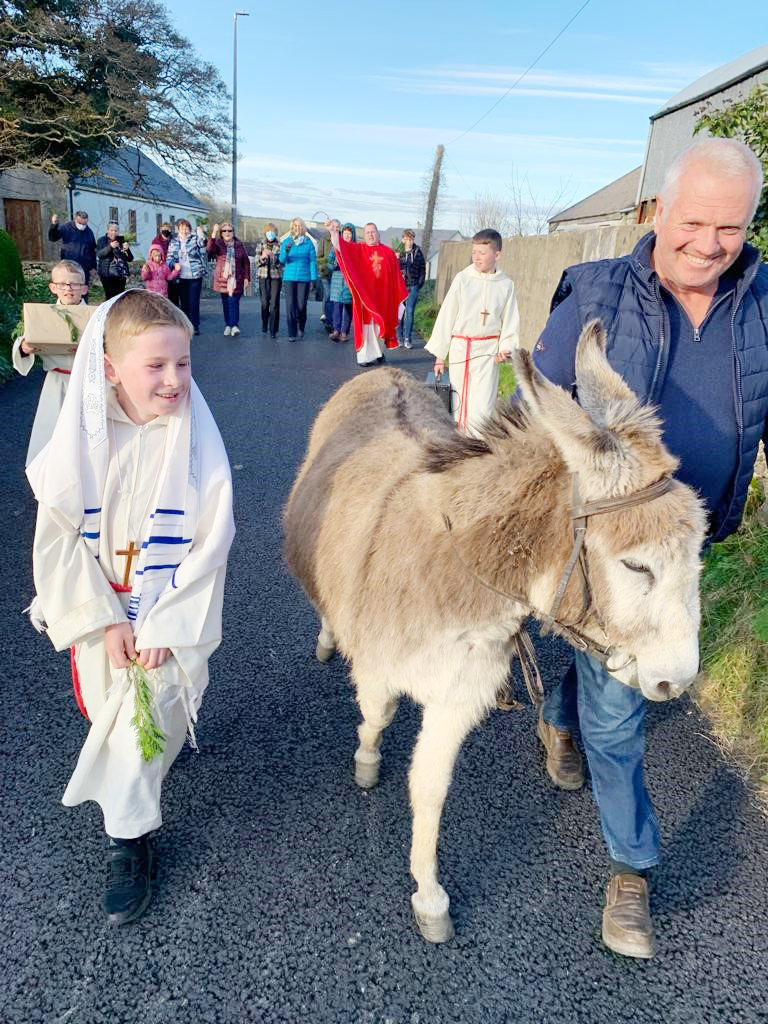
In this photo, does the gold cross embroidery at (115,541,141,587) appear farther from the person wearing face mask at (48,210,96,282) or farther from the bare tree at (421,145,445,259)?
the bare tree at (421,145,445,259)

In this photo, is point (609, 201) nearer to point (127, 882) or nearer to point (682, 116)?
point (682, 116)

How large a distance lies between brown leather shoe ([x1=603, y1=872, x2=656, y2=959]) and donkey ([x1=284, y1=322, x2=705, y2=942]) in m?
0.57

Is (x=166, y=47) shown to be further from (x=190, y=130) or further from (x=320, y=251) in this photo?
(x=320, y=251)

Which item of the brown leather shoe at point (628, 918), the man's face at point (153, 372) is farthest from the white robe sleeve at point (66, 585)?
the brown leather shoe at point (628, 918)

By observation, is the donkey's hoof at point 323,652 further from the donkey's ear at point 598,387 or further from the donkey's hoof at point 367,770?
the donkey's ear at point 598,387

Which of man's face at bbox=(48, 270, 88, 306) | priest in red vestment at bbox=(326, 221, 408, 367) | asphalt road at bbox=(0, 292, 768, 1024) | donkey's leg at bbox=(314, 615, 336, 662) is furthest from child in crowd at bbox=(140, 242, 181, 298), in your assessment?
donkey's leg at bbox=(314, 615, 336, 662)

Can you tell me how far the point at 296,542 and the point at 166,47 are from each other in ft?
76.0

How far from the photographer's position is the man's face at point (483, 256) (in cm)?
694

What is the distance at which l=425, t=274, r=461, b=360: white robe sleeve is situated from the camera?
716cm

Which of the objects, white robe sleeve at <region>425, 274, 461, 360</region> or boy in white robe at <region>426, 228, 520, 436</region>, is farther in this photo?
white robe sleeve at <region>425, 274, 461, 360</region>

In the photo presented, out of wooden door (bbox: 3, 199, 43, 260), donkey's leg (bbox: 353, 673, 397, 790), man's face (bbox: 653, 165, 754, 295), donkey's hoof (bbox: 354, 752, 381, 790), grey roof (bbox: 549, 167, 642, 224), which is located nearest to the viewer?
man's face (bbox: 653, 165, 754, 295)

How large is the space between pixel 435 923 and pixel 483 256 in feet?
19.9

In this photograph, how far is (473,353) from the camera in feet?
23.7

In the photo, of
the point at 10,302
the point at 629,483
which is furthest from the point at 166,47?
the point at 629,483
